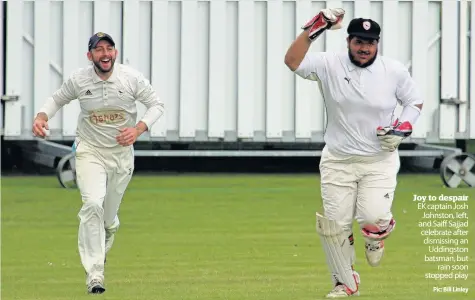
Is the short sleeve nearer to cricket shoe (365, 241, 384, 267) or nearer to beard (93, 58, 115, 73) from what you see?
cricket shoe (365, 241, 384, 267)

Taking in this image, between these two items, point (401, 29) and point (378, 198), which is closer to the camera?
point (378, 198)

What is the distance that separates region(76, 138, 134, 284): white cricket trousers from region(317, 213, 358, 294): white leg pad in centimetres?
170

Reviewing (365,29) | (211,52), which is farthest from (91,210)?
(211,52)

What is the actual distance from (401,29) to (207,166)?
4255 mm

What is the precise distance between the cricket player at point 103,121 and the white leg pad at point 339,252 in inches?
65.0

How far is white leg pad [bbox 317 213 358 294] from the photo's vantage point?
10609 mm

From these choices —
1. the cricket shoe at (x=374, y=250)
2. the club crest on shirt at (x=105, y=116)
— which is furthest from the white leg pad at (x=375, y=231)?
the club crest on shirt at (x=105, y=116)

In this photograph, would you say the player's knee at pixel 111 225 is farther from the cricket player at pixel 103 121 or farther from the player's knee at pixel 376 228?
the player's knee at pixel 376 228

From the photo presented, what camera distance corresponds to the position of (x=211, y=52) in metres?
20.6

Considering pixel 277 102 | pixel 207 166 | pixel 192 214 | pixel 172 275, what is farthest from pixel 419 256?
pixel 207 166

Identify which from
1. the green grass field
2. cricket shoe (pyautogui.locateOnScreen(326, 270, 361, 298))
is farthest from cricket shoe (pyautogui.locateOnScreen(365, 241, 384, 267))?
cricket shoe (pyautogui.locateOnScreen(326, 270, 361, 298))

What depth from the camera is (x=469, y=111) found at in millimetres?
21078

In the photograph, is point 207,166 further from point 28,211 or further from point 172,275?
point 172,275

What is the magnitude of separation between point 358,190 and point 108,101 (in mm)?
2117
